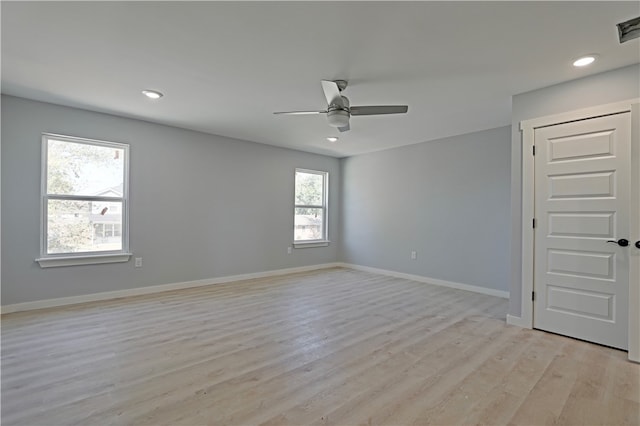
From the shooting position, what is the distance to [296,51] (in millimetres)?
2514

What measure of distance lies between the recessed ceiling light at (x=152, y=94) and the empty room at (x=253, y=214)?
0.08 ft

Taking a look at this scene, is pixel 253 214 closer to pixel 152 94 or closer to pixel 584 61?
pixel 152 94

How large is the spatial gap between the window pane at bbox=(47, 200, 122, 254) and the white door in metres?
4.92

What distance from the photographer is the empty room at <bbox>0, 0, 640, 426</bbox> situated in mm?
2008

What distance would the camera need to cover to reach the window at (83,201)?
3.79 metres

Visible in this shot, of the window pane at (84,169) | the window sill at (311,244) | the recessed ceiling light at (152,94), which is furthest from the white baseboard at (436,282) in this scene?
the recessed ceiling light at (152,94)

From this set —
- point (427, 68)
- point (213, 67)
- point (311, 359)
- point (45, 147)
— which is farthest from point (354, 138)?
point (45, 147)

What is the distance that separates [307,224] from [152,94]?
12.4 feet

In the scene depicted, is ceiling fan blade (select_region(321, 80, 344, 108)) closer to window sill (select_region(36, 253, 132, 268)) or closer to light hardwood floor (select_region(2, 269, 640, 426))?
light hardwood floor (select_region(2, 269, 640, 426))

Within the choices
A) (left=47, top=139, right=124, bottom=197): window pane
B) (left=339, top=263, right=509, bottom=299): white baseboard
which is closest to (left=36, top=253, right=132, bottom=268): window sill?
(left=47, top=139, right=124, bottom=197): window pane

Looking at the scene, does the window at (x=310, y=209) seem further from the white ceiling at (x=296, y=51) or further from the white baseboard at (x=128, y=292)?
the white ceiling at (x=296, y=51)

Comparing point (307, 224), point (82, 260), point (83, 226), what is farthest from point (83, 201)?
point (307, 224)

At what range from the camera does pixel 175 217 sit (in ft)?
15.5

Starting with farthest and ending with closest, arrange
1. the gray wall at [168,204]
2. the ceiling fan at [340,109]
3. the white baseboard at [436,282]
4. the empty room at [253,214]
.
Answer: the white baseboard at [436,282] < the gray wall at [168,204] < the ceiling fan at [340,109] < the empty room at [253,214]
